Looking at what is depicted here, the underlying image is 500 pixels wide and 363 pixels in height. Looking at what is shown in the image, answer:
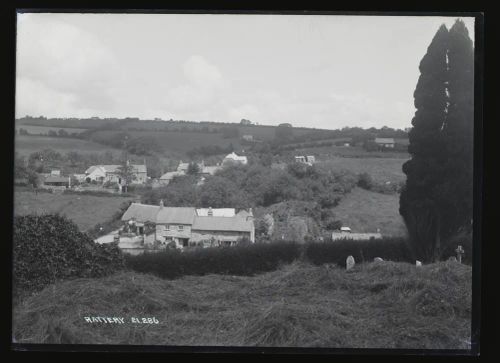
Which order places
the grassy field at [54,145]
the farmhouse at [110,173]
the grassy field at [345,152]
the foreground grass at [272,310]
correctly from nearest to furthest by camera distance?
the foreground grass at [272,310], the grassy field at [54,145], the farmhouse at [110,173], the grassy field at [345,152]

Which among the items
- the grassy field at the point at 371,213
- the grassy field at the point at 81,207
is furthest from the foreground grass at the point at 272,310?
the grassy field at the point at 81,207

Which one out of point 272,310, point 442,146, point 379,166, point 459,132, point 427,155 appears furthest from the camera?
point 379,166

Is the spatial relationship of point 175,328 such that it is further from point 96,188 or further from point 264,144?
point 264,144

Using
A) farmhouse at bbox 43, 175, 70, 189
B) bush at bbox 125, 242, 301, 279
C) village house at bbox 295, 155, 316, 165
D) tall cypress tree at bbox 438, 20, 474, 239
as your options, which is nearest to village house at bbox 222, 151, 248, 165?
village house at bbox 295, 155, 316, 165

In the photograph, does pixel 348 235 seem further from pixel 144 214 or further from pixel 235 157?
pixel 144 214

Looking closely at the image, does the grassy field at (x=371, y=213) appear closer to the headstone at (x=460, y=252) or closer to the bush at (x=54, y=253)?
the headstone at (x=460, y=252)

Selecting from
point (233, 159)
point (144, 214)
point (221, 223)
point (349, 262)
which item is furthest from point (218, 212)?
point (349, 262)
